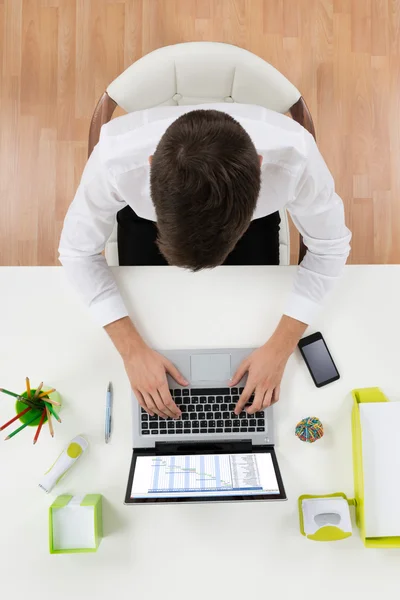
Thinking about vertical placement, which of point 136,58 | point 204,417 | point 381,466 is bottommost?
point 381,466

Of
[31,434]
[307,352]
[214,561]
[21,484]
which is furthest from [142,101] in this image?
[214,561]

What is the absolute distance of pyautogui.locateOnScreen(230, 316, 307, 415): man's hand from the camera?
1048 mm

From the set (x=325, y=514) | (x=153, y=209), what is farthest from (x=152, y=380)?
(x=325, y=514)

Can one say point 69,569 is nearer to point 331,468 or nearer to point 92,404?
point 92,404

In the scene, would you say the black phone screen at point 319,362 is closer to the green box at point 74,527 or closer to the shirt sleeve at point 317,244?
the shirt sleeve at point 317,244

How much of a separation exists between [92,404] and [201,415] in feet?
0.79

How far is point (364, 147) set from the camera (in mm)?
1828

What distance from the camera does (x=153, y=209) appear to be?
0.93 metres

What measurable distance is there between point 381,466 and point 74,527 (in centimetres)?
66

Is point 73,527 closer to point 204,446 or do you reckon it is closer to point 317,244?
point 204,446

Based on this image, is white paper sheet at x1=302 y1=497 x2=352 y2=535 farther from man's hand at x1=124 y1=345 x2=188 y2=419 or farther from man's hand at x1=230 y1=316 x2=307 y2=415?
man's hand at x1=124 y1=345 x2=188 y2=419

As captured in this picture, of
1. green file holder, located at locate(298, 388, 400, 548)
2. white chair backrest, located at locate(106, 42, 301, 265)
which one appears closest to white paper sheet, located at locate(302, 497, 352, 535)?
green file holder, located at locate(298, 388, 400, 548)

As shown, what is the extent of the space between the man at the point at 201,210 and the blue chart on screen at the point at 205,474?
0.34 ft

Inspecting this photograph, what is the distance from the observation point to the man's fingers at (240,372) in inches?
42.0
